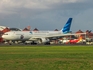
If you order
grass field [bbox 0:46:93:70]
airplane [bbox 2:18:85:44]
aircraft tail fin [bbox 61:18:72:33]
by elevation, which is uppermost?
aircraft tail fin [bbox 61:18:72:33]

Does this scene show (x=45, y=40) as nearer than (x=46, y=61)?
No

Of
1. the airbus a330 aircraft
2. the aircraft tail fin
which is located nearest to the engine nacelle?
the airbus a330 aircraft

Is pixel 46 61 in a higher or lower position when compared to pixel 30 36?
lower

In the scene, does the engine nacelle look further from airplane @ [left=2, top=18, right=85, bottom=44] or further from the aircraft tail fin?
the aircraft tail fin

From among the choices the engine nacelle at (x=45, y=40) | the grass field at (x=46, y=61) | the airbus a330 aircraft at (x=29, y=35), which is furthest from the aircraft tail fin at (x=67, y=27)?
the grass field at (x=46, y=61)

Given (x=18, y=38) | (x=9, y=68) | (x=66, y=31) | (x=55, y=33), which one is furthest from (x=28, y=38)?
(x=9, y=68)

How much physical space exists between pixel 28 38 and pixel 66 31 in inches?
837

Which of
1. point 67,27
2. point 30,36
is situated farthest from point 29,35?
point 67,27

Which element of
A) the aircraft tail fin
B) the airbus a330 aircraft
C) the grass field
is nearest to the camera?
the grass field

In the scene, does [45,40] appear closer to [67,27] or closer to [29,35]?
[29,35]

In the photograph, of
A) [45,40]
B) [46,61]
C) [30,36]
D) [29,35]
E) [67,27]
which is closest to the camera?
[46,61]

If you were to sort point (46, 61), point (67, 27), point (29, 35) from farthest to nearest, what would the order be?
point (67, 27) < point (29, 35) < point (46, 61)

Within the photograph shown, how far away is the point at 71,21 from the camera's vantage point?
387 ft

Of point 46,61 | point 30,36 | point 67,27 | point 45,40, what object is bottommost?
point 46,61
